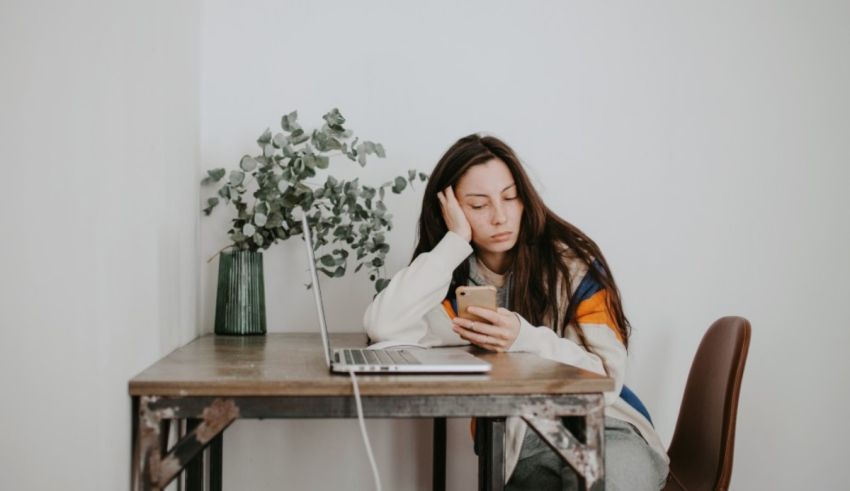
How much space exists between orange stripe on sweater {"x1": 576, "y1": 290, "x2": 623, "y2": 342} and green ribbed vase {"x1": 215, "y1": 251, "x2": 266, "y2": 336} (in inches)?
31.3

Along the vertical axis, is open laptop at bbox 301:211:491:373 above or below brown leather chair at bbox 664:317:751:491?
above

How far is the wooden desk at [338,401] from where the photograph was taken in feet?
3.52

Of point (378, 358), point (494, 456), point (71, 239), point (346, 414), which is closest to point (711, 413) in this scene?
point (494, 456)

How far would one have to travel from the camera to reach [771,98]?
2238 mm

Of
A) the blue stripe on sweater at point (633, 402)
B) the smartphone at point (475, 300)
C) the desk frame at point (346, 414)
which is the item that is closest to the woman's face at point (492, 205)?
the smartphone at point (475, 300)

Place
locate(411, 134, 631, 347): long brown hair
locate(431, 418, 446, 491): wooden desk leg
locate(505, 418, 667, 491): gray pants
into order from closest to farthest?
locate(505, 418, 667, 491): gray pants → locate(411, 134, 631, 347): long brown hair → locate(431, 418, 446, 491): wooden desk leg

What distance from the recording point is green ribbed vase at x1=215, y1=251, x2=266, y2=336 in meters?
1.90

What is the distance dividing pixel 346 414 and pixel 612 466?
0.59m

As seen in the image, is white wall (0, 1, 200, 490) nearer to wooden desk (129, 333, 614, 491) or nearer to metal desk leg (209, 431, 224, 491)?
wooden desk (129, 333, 614, 491)

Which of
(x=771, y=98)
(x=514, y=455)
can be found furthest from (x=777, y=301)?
(x=514, y=455)

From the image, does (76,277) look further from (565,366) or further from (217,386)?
(565,366)

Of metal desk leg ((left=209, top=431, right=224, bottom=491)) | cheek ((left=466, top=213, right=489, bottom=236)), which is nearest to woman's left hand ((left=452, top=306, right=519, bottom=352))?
cheek ((left=466, top=213, right=489, bottom=236))

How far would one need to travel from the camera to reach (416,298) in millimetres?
1652

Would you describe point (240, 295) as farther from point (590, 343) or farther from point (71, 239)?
point (71, 239)
